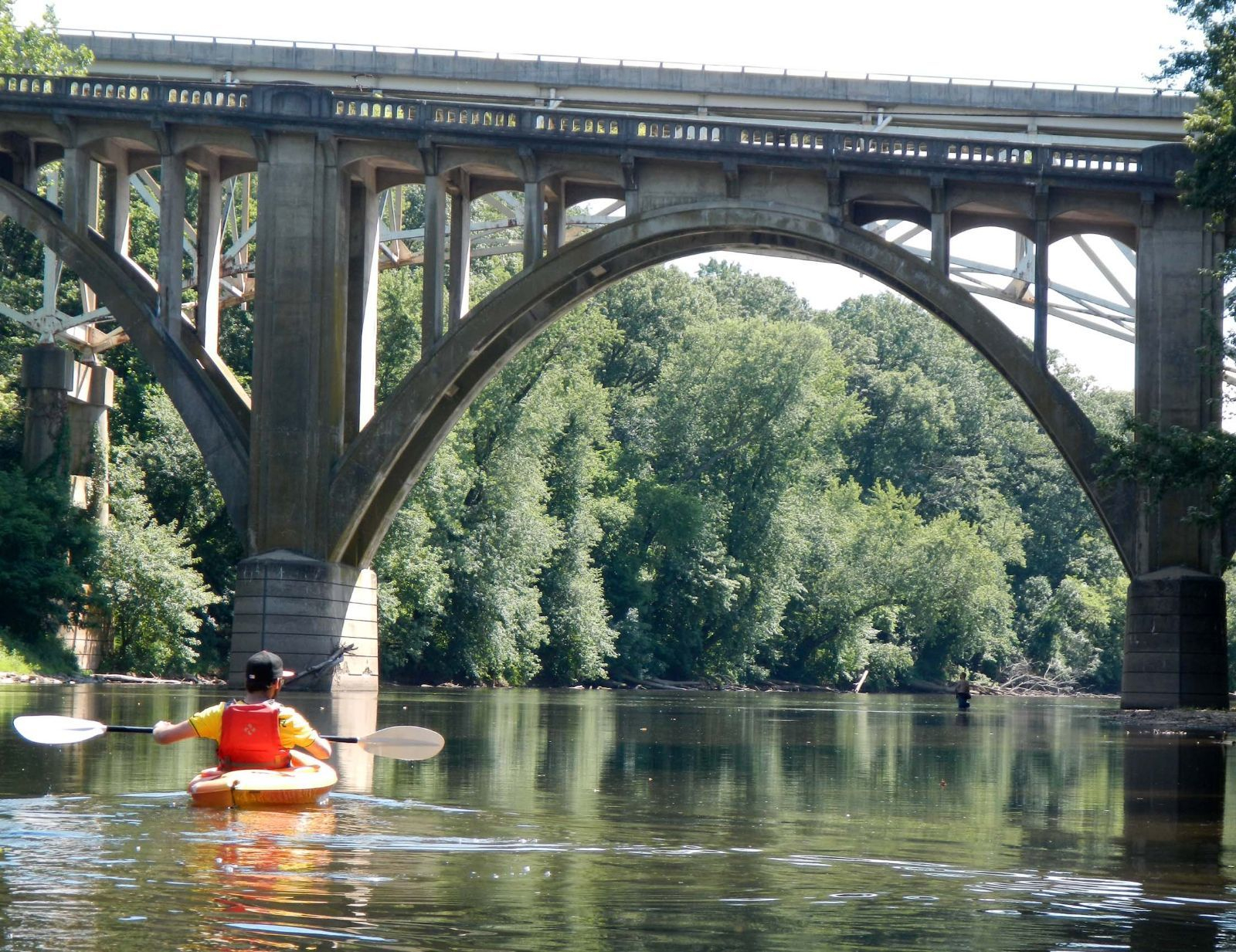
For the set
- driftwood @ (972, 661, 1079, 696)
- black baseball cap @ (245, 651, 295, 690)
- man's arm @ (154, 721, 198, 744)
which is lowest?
driftwood @ (972, 661, 1079, 696)

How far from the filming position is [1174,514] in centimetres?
3497

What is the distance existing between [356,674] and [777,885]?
30.1 metres

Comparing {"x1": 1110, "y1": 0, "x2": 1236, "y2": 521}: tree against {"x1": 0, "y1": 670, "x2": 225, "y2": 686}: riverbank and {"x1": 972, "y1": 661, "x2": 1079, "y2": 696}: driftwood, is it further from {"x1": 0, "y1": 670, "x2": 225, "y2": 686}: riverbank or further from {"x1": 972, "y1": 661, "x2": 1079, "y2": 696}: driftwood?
{"x1": 972, "y1": 661, "x2": 1079, "y2": 696}: driftwood

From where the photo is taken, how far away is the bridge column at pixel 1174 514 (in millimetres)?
34531

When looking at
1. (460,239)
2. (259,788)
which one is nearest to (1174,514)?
(460,239)

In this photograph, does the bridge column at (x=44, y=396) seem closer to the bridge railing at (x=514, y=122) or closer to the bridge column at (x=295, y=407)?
the bridge railing at (x=514, y=122)

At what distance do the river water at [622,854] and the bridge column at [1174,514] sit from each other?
13273 millimetres

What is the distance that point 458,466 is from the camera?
55969 millimetres

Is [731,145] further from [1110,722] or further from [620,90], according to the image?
[1110,722]

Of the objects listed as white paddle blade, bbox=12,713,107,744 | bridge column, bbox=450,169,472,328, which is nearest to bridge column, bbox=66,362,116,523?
bridge column, bbox=450,169,472,328

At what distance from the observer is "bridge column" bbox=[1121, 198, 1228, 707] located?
34.5 m

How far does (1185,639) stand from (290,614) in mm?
17101

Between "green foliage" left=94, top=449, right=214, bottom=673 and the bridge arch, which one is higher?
the bridge arch

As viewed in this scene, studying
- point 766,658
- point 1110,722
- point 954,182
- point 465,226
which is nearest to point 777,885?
point 1110,722
